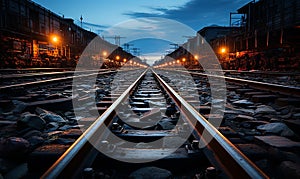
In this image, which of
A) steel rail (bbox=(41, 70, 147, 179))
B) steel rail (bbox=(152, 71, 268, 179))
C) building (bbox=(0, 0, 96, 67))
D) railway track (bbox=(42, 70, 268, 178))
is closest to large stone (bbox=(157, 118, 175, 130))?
railway track (bbox=(42, 70, 268, 178))

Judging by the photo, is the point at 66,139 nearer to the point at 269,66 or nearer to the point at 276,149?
the point at 276,149

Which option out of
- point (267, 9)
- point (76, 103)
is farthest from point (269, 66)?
point (76, 103)

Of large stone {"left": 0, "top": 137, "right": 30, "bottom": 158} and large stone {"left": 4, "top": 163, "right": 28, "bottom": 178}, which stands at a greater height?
large stone {"left": 0, "top": 137, "right": 30, "bottom": 158}

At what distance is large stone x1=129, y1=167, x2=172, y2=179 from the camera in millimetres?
1644

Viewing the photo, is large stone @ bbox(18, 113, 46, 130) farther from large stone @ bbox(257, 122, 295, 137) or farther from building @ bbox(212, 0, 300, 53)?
building @ bbox(212, 0, 300, 53)

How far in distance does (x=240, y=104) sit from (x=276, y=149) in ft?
9.32

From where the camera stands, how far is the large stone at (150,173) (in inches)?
64.7

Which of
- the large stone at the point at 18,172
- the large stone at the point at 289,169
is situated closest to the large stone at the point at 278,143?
the large stone at the point at 289,169

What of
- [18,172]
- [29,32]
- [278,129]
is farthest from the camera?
[29,32]

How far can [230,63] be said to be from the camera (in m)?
24.4

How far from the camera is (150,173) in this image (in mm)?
1682

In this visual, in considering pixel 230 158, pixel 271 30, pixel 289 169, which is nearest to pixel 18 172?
pixel 230 158

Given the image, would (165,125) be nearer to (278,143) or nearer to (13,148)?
(278,143)

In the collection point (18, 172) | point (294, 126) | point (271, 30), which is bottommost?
point (18, 172)
